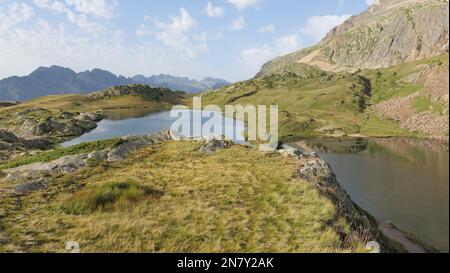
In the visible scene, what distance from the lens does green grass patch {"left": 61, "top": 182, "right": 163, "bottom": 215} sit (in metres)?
20.6

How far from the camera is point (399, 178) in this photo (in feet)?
222

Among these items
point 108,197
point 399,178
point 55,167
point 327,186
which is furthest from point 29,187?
point 399,178

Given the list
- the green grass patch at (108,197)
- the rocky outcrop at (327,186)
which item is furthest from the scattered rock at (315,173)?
the green grass patch at (108,197)

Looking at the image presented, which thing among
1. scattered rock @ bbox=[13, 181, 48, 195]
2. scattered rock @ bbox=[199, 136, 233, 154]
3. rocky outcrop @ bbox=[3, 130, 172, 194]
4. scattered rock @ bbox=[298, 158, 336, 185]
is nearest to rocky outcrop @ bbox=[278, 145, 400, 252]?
scattered rock @ bbox=[298, 158, 336, 185]

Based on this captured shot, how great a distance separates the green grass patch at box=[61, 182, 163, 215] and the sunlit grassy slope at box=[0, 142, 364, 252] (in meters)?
0.06

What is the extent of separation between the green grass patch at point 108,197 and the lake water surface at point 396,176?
1610cm

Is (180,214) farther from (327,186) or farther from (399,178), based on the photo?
(399,178)

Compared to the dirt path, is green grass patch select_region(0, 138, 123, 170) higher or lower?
higher

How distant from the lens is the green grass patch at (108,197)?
20641 mm

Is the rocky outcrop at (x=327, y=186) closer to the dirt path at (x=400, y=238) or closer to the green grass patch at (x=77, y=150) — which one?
the dirt path at (x=400, y=238)

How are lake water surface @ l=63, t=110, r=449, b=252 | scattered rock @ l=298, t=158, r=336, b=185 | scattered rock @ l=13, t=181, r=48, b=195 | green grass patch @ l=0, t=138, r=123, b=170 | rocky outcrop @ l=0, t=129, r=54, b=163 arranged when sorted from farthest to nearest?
rocky outcrop @ l=0, t=129, r=54, b=163, green grass patch @ l=0, t=138, r=123, b=170, scattered rock @ l=298, t=158, r=336, b=185, scattered rock @ l=13, t=181, r=48, b=195, lake water surface @ l=63, t=110, r=449, b=252

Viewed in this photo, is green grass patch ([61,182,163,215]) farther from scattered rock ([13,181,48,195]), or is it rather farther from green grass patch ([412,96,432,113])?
green grass patch ([412,96,432,113])

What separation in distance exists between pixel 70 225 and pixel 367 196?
5383cm
